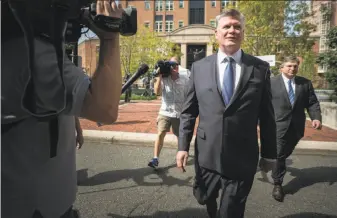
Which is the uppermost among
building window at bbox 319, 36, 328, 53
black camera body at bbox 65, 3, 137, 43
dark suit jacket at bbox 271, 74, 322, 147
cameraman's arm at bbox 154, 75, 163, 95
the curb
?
building window at bbox 319, 36, 328, 53

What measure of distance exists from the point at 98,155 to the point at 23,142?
4629 mm

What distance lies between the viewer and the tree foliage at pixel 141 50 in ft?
107

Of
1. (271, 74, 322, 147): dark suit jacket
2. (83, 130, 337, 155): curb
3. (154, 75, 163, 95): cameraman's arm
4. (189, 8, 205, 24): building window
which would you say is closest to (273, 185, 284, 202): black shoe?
(271, 74, 322, 147): dark suit jacket

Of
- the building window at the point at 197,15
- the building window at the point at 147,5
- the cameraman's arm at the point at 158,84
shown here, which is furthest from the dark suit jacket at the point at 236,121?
the building window at the point at 147,5

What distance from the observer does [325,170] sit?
4.69 metres

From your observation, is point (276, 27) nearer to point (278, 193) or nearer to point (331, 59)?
point (331, 59)

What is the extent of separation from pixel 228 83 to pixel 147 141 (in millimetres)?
4223

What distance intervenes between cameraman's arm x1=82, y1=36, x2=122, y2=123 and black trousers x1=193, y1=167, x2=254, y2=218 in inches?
58.1

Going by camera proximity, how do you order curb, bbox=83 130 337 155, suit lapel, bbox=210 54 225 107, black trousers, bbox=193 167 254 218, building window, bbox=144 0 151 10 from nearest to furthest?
black trousers, bbox=193 167 254 218 → suit lapel, bbox=210 54 225 107 → curb, bbox=83 130 337 155 → building window, bbox=144 0 151 10

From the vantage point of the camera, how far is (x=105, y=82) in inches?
40.8

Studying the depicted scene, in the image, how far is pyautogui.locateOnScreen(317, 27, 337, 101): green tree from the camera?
9.92 metres

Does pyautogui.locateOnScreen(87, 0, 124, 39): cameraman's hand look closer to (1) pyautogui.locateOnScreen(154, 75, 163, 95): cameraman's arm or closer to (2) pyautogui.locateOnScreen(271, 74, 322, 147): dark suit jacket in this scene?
(2) pyautogui.locateOnScreen(271, 74, 322, 147): dark suit jacket

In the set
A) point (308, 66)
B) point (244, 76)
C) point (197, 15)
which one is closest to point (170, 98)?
point (244, 76)

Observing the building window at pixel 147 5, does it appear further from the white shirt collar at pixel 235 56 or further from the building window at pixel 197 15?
the white shirt collar at pixel 235 56
